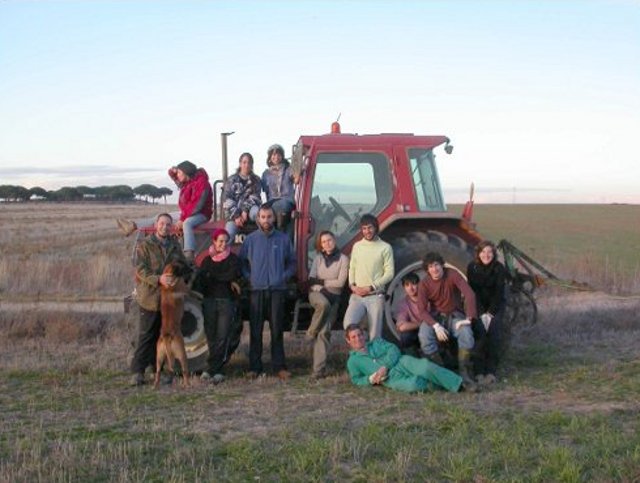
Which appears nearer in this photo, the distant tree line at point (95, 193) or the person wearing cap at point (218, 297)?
the person wearing cap at point (218, 297)

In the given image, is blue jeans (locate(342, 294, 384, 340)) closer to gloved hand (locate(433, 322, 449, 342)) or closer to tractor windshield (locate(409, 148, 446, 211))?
gloved hand (locate(433, 322, 449, 342))

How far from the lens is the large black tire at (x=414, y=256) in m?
8.05

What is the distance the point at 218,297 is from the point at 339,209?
1495 mm

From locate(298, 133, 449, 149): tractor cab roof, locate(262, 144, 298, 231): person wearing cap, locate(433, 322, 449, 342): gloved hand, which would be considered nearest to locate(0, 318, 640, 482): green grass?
locate(433, 322, 449, 342): gloved hand

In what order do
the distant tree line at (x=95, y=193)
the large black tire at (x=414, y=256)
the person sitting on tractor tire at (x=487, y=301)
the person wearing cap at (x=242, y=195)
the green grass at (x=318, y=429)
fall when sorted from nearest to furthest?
the green grass at (x=318, y=429) → the person sitting on tractor tire at (x=487, y=301) → the large black tire at (x=414, y=256) → the person wearing cap at (x=242, y=195) → the distant tree line at (x=95, y=193)

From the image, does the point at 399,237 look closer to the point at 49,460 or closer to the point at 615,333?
the point at 615,333

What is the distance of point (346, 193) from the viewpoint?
8.23 meters

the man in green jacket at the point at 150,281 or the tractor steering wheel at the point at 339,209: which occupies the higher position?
the tractor steering wheel at the point at 339,209

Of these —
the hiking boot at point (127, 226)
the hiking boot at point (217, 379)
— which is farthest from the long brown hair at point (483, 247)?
the hiking boot at point (127, 226)

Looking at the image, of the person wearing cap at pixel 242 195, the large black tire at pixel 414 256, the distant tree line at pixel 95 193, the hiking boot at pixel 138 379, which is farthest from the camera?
the distant tree line at pixel 95 193

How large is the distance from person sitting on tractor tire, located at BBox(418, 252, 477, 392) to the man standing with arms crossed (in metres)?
0.36

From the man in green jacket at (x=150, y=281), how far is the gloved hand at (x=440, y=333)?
94.8 inches

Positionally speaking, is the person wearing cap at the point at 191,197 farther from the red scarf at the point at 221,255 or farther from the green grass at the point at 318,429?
the green grass at the point at 318,429

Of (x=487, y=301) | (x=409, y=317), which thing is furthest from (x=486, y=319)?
(x=409, y=317)
